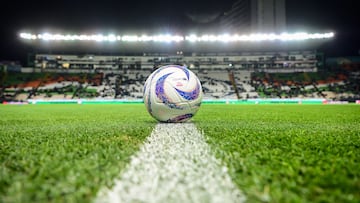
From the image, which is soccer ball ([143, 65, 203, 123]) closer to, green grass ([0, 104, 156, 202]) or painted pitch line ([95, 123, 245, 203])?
green grass ([0, 104, 156, 202])

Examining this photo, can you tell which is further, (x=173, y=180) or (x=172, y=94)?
(x=172, y=94)

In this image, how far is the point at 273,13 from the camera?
55.6m

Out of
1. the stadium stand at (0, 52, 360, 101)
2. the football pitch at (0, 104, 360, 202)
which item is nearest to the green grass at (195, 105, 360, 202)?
the football pitch at (0, 104, 360, 202)

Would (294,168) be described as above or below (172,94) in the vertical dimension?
below

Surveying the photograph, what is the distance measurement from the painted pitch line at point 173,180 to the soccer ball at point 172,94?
2760 mm

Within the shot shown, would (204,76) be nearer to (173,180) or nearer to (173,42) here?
(173,42)

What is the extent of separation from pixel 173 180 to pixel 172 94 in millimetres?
3767

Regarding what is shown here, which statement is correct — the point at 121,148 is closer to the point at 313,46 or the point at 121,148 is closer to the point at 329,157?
the point at 329,157

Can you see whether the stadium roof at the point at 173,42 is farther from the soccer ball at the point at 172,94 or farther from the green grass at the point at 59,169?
the green grass at the point at 59,169

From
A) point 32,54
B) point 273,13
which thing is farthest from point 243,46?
point 32,54

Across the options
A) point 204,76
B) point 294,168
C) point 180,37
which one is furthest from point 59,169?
point 180,37

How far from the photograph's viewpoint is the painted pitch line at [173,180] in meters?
1.50

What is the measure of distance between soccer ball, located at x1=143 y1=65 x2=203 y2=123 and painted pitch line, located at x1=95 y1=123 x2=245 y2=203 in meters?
2.76

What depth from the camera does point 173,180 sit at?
1.81 m
